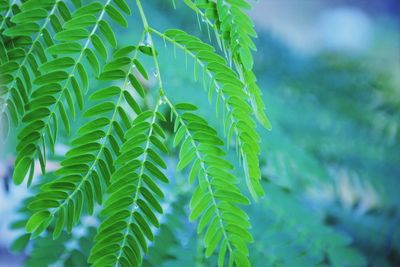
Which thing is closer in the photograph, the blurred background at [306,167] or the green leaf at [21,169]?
the green leaf at [21,169]

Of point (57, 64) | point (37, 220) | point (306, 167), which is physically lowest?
point (37, 220)

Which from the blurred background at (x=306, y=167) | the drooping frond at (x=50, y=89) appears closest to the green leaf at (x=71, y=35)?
the drooping frond at (x=50, y=89)

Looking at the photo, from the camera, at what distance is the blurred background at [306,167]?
0.73 metres

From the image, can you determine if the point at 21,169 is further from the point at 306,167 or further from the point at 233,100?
the point at 306,167

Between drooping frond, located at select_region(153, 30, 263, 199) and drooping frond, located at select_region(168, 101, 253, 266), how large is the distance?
2cm

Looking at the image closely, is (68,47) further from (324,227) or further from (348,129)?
(348,129)

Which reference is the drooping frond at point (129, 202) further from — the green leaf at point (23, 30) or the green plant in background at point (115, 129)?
the green leaf at point (23, 30)

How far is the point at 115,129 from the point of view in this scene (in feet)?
1.43

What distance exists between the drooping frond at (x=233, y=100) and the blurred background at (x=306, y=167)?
3 cm

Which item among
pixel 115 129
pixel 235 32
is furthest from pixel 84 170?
pixel 235 32

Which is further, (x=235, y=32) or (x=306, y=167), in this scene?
(x=306, y=167)

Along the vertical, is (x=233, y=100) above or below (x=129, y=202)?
above

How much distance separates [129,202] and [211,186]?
0.08m

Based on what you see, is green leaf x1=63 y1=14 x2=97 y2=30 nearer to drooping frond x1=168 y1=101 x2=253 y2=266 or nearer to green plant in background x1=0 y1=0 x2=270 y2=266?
green plant in background x1=0 y1=0 x2=270 y2=266
